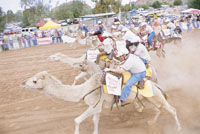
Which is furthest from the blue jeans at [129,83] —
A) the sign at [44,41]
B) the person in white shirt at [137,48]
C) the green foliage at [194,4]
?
the green foliage at [194,4]

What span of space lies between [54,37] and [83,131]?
2574 cm

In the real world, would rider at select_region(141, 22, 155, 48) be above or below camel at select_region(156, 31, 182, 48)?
above

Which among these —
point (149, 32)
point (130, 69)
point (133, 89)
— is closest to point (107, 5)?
point (149, 32)

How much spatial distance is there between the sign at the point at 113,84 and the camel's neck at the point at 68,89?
0.36 m

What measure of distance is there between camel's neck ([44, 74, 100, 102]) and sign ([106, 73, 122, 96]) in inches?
14.1

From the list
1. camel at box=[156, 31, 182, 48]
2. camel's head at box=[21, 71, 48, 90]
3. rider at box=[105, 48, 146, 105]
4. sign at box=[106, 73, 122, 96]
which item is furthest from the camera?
camel at box=[156, 31, 182, 48]

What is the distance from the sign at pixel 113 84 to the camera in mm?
4969

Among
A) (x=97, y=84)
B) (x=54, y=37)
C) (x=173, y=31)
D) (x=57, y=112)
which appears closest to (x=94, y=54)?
(x=57, y=112)

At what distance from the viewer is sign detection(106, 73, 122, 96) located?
4969mm

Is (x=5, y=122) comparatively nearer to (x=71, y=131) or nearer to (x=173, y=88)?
(x=71, y=131)

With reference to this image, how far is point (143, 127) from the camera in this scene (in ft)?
19.5

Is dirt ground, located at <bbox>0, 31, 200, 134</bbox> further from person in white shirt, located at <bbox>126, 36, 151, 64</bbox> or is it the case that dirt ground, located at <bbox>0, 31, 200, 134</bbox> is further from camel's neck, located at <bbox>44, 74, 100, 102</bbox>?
person in white shirt, located at <bbox>126, 36, 151, 64</bbox>

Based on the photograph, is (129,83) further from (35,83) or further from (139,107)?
(35,83)

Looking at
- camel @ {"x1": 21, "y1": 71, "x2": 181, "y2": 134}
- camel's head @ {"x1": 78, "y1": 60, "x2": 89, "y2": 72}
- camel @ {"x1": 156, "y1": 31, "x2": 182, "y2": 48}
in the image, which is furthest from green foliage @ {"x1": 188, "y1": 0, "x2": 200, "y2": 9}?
camel @ {"x1": 21, "y1": 71, "x2": 181, "y2": 134}
